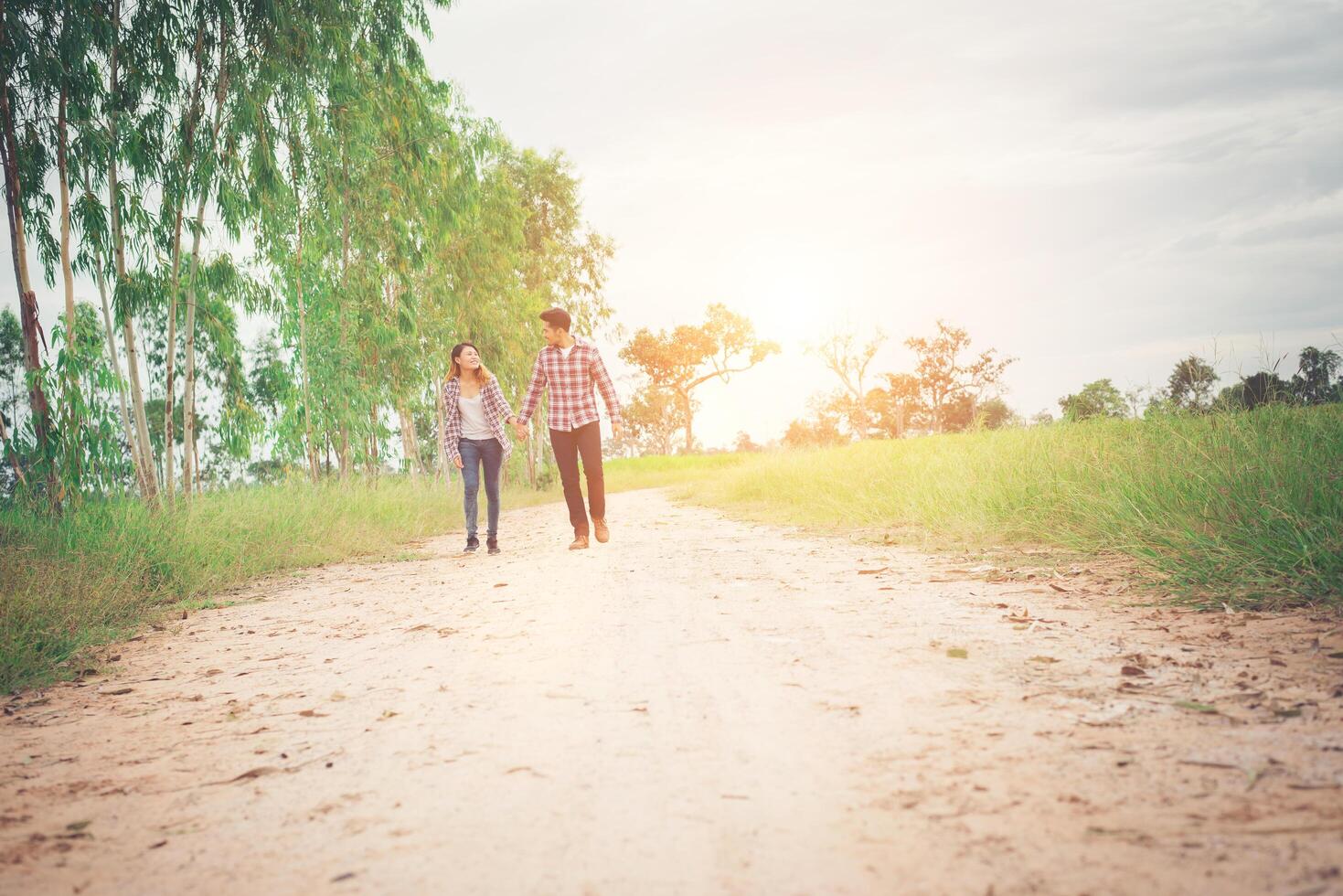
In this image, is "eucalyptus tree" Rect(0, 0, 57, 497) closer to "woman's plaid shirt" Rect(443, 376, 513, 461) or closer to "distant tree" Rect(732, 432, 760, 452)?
"woman's plaid shirt" Rect(443, 376, 513, 461)

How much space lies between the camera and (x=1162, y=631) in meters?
3.19

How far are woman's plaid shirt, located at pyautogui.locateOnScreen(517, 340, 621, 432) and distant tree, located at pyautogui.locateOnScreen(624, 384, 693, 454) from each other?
39.7m

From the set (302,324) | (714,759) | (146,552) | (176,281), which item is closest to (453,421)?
(146,552)

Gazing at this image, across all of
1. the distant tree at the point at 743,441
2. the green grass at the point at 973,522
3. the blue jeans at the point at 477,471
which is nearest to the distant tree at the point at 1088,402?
the green grass at the point at 973,522

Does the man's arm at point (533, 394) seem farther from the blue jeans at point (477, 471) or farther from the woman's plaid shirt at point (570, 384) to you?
the blue jeans at point (477, 471)

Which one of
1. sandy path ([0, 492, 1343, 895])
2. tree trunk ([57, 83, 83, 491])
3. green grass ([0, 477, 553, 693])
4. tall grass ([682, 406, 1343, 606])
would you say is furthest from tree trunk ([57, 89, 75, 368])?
tall grass ([682, 406, 1343, 606])

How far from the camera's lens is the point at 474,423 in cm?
800

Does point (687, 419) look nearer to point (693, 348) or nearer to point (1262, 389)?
point (693, 348)

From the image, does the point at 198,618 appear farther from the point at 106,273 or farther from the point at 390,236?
the point at 390,236

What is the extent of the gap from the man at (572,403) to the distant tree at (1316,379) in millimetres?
5687

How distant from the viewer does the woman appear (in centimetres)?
796

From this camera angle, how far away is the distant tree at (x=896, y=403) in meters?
46.5

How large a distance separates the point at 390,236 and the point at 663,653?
41.0 feet

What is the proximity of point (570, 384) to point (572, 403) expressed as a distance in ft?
0.68
